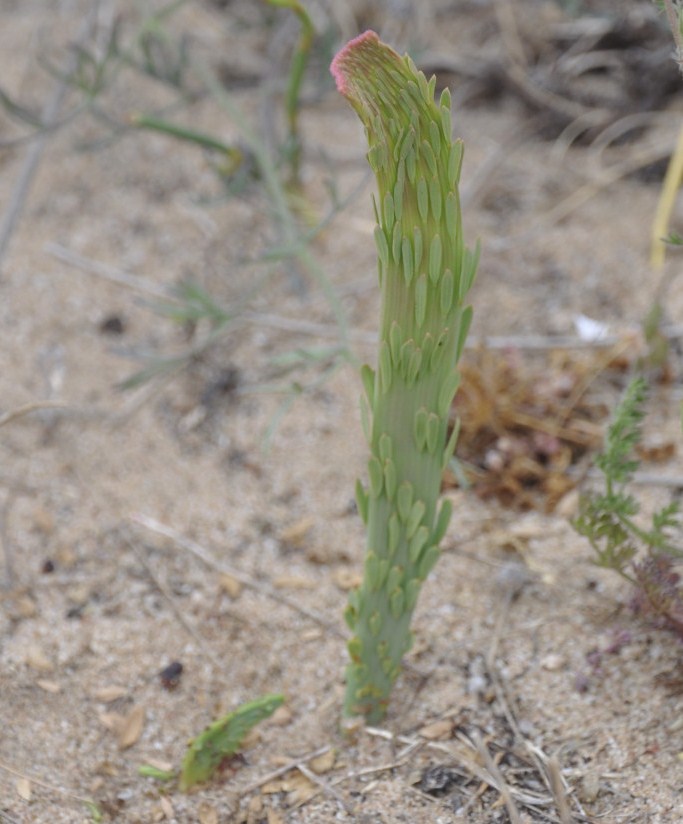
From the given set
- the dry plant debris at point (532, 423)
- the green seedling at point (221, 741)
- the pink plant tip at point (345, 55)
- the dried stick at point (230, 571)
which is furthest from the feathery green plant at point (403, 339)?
the dry plant debris at point (532, 423)

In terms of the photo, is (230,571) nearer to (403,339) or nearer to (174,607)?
(174,607)

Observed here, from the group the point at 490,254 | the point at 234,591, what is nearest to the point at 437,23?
the point at 490,254

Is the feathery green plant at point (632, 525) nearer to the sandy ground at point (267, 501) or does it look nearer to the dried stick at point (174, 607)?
the sandy ground at point (267, 501)

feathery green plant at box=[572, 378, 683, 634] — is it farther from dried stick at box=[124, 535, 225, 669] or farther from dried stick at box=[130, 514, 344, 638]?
dried stick at box=[124, 535, 225, 669]

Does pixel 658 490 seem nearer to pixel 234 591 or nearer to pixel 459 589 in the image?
pixel 459 589

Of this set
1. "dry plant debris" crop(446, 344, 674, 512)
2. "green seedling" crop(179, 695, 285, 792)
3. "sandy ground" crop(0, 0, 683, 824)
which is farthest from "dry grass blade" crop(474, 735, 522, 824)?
"dry plant debris" crop(446, 344, 674, 512)

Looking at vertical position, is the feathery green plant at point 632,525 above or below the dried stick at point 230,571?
above
